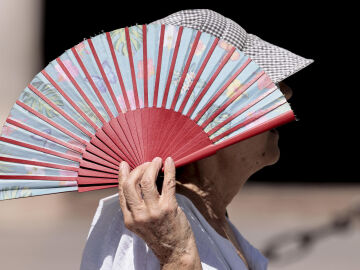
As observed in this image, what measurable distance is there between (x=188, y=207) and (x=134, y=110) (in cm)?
27

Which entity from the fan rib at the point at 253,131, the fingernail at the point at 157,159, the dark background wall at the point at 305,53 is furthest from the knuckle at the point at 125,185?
the dark background wall at the point at 305,53

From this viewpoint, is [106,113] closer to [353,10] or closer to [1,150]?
[1,150]

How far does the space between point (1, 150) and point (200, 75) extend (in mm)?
527

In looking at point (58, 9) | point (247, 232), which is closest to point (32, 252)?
point (247, 232)

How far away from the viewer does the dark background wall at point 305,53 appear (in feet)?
34.7

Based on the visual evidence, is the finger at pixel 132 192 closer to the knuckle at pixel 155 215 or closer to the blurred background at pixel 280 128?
the knuckle at pixel 155 215

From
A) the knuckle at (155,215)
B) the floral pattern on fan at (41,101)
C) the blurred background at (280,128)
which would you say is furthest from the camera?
the blurred background at (280,128)

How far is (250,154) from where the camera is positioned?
2.07 m

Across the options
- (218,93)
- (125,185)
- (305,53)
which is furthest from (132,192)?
A: (305,53)

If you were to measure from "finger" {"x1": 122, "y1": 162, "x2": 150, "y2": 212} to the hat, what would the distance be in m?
0.48

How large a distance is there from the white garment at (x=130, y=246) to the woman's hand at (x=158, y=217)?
92 mm

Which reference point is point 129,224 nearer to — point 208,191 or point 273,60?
point 208,191

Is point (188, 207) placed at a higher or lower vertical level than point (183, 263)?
higher

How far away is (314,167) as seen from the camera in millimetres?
11023
